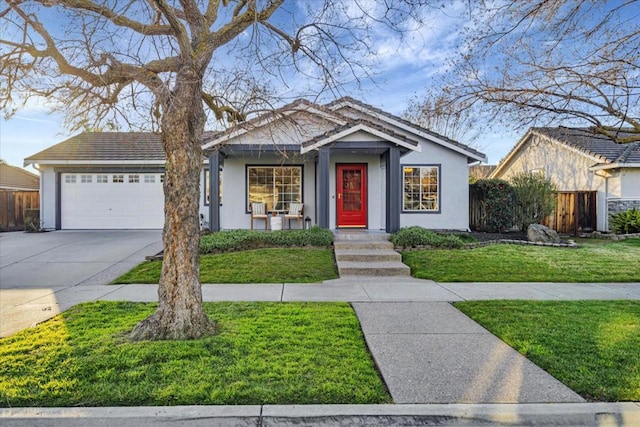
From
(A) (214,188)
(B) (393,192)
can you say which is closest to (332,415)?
(B) (393,192)

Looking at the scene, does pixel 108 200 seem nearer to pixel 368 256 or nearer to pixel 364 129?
pixel 364 129

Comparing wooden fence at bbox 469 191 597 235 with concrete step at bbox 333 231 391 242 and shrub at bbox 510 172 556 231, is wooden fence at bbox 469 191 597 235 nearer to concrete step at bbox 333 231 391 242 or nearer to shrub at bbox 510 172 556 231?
shrub at bbox 510 172 556 231

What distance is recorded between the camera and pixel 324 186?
11.2m

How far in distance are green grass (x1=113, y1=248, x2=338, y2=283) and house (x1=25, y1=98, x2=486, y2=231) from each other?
219 cm

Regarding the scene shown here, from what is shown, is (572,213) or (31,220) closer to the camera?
(572,213)

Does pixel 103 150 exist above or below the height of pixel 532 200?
above

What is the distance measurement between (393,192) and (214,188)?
18.9 feet

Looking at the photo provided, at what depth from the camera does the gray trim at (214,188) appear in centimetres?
1192

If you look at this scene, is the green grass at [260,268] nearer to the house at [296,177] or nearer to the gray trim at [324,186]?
the gray trim at [324,186]

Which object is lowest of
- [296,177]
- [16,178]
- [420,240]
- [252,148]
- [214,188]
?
[420,240]

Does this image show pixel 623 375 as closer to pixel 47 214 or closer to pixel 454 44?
pixel 454 44

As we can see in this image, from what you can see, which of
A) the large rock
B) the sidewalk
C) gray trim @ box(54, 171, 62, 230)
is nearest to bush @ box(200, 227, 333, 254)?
the sidewalk

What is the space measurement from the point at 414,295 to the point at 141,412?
16.0 ft

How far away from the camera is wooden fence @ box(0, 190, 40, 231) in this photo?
16.3 metres
